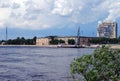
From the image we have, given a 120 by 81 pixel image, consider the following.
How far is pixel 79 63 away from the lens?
61.6ft

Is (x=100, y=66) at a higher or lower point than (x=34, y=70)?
higher

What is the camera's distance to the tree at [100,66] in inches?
725

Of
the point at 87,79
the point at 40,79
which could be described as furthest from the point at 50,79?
the point at 87,79

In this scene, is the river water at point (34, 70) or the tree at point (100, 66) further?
the river water at point (34, 70)

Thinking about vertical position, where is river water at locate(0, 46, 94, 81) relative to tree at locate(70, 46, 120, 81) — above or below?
below

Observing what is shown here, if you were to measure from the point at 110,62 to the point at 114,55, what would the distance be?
61 centimetres

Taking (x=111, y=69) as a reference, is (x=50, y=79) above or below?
below

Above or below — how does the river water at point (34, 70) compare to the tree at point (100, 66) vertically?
below

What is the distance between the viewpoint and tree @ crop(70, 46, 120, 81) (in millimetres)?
18422

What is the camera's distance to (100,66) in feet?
61.1

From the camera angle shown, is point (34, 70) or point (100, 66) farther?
point (34, 70)

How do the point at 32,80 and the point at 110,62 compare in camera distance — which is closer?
the point at 110,62

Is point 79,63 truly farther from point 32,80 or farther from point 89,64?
point 32,80

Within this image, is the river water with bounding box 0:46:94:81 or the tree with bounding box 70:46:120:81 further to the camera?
the river water with bounding box 0:46:94:81
